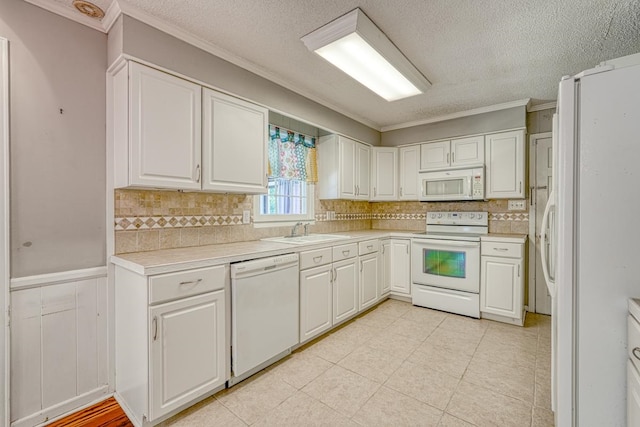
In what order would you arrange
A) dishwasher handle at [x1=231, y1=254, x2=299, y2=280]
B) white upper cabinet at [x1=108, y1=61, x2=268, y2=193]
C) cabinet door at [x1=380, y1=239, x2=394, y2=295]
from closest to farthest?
white upper cabinet at [x1=108, y1=61, x2=268, y2=193], dishwasher handle at [x1=231, y1=254, x2=299, y2=280], cabinet door at [x1=380, y1=239, x2=394, y2=295]

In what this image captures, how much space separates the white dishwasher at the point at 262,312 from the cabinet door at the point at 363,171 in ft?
5.98

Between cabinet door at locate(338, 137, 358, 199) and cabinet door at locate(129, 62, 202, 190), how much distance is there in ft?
6.07

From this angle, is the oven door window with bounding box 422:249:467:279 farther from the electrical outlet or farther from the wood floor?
the wood floor

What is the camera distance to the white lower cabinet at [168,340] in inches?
62.7

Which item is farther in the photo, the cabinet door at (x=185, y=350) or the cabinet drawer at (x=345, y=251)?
the cabinet drawer at (x=345, y=251)

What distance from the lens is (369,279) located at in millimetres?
3369

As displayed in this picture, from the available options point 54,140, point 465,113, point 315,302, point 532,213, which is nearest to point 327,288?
point 315,302

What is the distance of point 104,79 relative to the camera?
1923 millimetres

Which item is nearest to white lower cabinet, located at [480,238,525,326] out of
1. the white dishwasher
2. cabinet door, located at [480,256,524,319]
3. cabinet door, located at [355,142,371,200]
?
cabinet door, located at [480,256,524,319]

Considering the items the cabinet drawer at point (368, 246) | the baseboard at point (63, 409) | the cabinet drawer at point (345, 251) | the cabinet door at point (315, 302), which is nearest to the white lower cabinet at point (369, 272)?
the cabinet drawer at point (368, 246)

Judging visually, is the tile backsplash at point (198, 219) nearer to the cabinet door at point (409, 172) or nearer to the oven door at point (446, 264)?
the cabinet door at point (409, 172)

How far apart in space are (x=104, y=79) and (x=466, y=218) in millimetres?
3933

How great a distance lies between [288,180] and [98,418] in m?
2.44

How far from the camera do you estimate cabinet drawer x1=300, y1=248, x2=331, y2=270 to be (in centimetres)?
249
